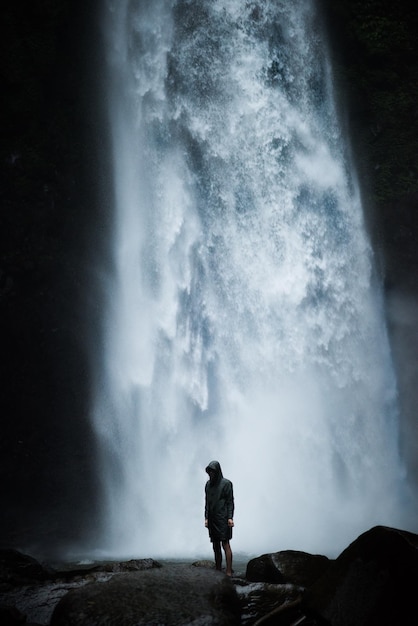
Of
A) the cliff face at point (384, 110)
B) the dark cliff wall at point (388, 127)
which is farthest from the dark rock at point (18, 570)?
the cliff face at point (384, 110)

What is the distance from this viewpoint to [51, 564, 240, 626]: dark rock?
3785 millimetres

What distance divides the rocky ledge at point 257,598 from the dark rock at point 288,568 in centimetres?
3

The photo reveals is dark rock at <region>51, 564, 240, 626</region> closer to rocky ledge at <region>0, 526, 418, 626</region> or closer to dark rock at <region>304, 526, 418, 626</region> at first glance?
rocky ledge at <region>0, 526, 418, 626</region>

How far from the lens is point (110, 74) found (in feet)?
58.3

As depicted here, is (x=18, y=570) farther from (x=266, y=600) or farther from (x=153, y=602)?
(x=266, y=600)

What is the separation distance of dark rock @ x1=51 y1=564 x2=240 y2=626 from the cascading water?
8728 millimetres

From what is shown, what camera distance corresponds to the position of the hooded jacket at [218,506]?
5703 millimetres

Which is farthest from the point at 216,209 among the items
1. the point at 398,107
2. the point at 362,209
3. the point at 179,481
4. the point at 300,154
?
the point at 179,481

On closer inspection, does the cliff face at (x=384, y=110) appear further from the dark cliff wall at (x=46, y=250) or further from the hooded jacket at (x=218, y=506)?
the hooded jacket at (x=218, y=506)

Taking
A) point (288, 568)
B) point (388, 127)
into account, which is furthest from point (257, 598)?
point (388, 127)

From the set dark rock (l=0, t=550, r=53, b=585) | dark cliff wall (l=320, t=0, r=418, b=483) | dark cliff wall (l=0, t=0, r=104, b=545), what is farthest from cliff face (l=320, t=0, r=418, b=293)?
dark rock (l=0, t=550, r=53, b=585)

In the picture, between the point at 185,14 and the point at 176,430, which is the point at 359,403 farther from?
the point at 185,14

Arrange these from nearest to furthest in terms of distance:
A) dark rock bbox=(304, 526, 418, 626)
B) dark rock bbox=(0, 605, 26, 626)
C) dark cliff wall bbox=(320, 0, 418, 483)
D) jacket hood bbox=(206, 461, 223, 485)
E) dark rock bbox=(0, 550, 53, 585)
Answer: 1. dark rock bbox=(304, 526, 418, 626)
2. dark rock bbox=(0, 605, 26, 626)
3. jacket hood bbox=(206, 461, 223, 485)
4. dark rock bbox=(0, 550, 53, 585)
5. dark cliff wall bbox=(320, 0, 418, 483)

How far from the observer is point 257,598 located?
15.1 feet
